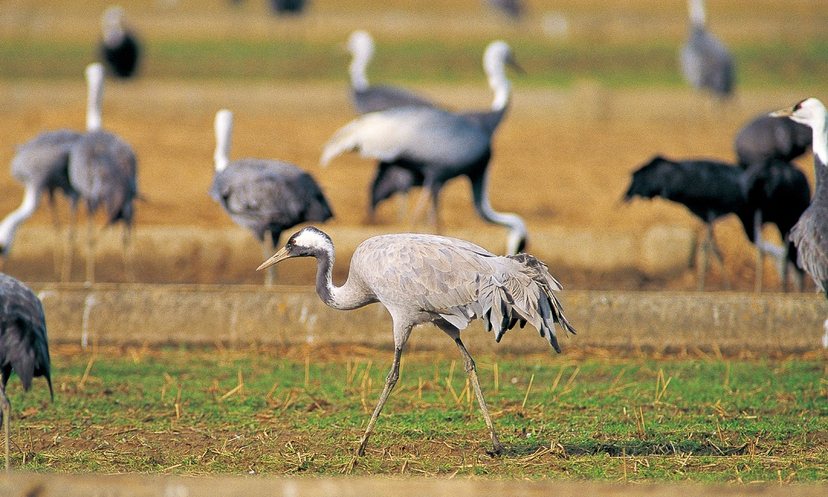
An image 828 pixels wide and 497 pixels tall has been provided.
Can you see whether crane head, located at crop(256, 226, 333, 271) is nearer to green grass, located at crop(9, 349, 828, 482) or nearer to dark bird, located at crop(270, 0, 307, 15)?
green grass, located at crop(9, 349, 828, 482)

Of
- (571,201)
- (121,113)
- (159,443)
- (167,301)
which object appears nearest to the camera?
(159,443)

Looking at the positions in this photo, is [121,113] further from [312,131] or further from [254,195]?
[254,195]

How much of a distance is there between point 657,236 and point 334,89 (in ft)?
47.9

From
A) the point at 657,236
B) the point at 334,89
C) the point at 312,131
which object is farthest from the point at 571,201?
the point at 334,89

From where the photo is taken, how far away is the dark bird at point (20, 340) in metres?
6.05

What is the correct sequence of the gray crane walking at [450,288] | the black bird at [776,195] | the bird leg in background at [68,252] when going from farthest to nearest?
the bird leg in background at [68,252]
the black bird at [776,195]
the gray crane walking at [450,288]

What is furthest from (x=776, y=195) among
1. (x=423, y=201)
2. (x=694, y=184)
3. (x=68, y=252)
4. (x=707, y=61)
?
(x=707, y=61)

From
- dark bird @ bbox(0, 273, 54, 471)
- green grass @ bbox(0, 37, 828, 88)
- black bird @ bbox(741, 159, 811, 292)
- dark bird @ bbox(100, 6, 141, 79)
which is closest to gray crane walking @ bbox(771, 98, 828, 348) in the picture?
black bird @ bbox(741, 159, 811, 292)

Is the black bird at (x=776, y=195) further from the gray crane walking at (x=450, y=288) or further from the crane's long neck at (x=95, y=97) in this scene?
the crane's long neck at (x=95, y=97)

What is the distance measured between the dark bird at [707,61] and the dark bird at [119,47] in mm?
9463

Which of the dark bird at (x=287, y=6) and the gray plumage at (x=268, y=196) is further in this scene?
the dark bird at (x=287, y=6)

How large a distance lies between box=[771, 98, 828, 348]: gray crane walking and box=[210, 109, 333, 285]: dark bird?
374 centimetres

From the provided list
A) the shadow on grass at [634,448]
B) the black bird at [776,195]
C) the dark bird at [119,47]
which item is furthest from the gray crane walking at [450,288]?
the dark bird at [119,47]

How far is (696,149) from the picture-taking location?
17.8 meters
